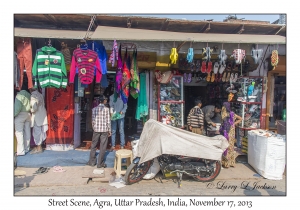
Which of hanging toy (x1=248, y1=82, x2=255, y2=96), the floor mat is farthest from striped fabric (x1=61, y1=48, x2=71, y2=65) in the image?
hanging toy (x1=248, y1=82, x2=255, y2=96)

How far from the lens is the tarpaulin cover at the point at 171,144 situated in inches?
178

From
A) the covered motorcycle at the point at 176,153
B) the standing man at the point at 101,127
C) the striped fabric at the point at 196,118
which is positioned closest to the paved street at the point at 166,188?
the covered motorcycle at the point at 176,153

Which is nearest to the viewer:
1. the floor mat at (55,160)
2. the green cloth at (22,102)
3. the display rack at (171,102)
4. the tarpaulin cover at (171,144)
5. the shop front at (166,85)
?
the tarpaulin cover at (171,144)

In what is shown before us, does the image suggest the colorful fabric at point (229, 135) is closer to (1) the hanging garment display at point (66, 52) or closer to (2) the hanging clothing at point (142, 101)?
(2) the hanging clothing at point (142, 101)

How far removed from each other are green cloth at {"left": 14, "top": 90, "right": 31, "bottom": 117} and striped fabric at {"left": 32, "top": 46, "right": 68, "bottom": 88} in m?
1.07

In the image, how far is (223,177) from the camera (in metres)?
5.09

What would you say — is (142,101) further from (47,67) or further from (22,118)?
(22,118)

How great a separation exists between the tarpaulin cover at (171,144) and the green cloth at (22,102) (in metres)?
3.39

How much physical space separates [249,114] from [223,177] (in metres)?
2.46

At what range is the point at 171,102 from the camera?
6.51m

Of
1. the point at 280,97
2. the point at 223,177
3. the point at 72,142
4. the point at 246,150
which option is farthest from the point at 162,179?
the point at 280,97

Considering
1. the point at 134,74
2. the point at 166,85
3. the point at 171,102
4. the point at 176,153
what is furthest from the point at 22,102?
the point at 176,153

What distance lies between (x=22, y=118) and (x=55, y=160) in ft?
4.85

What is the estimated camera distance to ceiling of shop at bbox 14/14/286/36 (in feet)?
18.7
